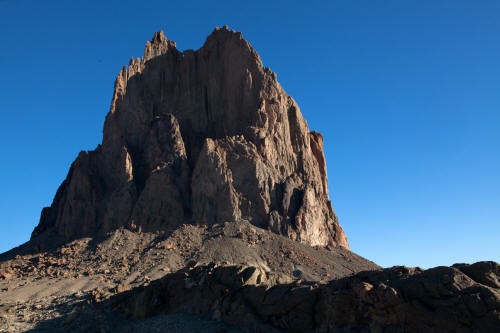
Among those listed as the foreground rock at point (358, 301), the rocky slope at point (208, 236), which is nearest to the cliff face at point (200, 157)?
the rocky slope at point (208, 236)

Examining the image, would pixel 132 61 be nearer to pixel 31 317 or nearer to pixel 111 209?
pixel 111 209

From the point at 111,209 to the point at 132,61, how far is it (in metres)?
34.3

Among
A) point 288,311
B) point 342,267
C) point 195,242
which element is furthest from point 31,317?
point 342,267

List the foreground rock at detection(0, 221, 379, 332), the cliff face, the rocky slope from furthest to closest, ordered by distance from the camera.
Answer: the cliff face, the foreground rock at detection(0, 221, 379, 332), the rocky slope

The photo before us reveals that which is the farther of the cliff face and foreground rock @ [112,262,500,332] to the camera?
the cliff face

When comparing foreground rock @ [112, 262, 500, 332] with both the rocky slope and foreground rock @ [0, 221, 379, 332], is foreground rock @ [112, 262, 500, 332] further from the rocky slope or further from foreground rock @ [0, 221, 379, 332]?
foreground rock @ [0, 221, 379, 332]

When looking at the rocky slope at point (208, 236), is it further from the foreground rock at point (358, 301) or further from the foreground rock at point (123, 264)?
the foreground rock at point (123, 264)

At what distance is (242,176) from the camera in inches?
3014

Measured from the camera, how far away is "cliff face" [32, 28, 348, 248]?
75000 mm

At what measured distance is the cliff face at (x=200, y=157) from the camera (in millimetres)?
75000

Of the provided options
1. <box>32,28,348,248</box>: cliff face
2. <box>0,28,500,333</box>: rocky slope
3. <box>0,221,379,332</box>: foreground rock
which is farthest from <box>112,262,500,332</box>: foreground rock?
<box>32,28,348,248</box>: cliff face

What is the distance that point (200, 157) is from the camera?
77750 mm

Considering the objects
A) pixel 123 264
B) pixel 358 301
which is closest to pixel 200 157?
pixel 123 264

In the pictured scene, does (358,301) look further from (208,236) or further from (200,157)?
(200,157)
